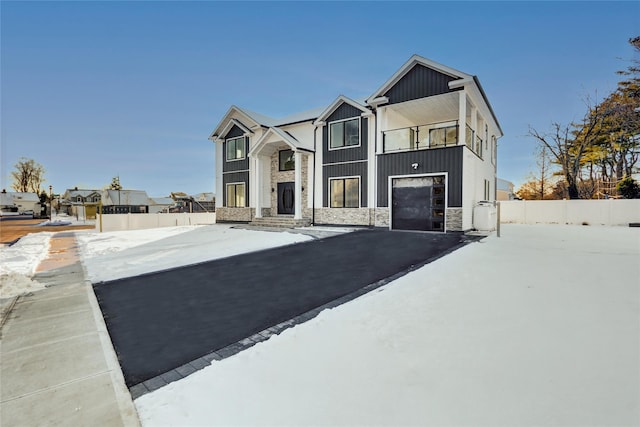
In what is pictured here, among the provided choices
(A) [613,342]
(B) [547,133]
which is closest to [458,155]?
(A) [613,342]

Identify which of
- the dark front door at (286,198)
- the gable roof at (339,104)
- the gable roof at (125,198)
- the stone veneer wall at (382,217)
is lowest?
the stone veneer wall at (382,217)

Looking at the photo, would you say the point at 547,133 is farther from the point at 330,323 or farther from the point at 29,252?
the point at 29,252

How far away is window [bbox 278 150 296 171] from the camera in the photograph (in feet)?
57.5

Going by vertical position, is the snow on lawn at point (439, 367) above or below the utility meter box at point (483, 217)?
below

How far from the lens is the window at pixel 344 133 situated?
1493 centimetres

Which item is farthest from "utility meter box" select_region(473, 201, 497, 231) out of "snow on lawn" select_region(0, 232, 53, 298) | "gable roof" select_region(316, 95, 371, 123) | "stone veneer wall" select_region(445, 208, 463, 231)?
"snow on lawn" select_region(0, 232, 53, 298)

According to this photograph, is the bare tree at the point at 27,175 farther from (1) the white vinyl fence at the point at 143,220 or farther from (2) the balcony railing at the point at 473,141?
(2) the balcony railing at the point at 473,141

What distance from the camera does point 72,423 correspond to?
216 centimetres

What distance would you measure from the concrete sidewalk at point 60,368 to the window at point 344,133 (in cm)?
1264

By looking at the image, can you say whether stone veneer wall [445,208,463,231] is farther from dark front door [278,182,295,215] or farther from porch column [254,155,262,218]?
porch column [254,155,262,218]

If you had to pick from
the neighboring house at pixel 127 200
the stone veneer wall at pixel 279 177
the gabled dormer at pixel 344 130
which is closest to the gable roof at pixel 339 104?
the gabled dormer at pixel 344 130

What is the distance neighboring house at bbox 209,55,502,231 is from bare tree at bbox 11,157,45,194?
217 feet

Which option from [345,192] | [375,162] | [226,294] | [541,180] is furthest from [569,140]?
[226,294]

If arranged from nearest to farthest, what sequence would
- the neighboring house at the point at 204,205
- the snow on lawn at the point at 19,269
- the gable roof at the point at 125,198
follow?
the snow on lawn at the point at 19,269
the neighboring house at the point at 204,205
the gable roof at the point at 125,198
